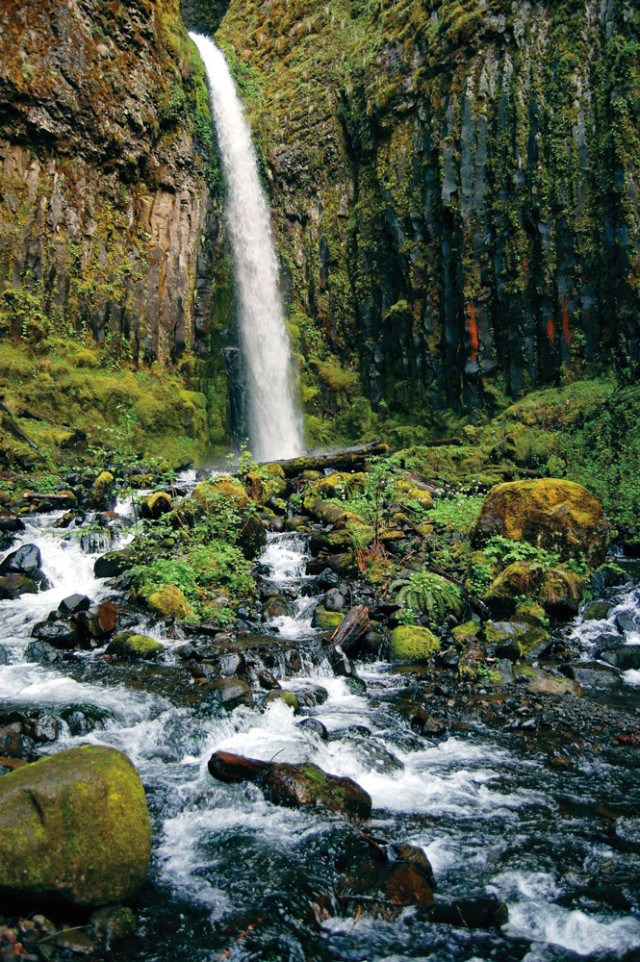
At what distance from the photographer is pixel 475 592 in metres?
7.50

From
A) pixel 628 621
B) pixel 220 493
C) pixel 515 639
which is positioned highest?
pixel 220 493

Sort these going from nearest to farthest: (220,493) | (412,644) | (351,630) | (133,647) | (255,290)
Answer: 1. (133,647)
2. (412,644)
3. (351,630)
4. (220,493)
5. (255,290)

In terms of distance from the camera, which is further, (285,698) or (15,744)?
(285,698)

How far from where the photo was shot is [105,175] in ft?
68.7

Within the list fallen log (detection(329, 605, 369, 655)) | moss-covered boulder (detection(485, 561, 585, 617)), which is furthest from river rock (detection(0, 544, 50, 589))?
moss-covered boulder (detection(485, 561, 585, 617))

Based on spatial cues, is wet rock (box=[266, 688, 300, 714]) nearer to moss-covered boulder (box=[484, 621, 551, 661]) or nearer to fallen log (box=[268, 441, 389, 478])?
moss-covered boulder (box=[484, 621, 551, 661])

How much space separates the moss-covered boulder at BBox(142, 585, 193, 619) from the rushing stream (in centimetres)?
132

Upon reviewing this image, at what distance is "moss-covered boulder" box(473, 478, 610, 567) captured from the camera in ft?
26.8

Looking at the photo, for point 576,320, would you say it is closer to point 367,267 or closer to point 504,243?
point 504,243

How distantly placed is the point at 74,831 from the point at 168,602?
464 centimetres

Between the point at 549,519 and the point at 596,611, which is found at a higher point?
the point at 549,519

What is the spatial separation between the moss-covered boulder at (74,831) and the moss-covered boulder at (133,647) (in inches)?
130

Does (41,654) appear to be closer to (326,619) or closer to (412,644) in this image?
(326,619)

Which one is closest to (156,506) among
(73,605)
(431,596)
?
(73,605)
